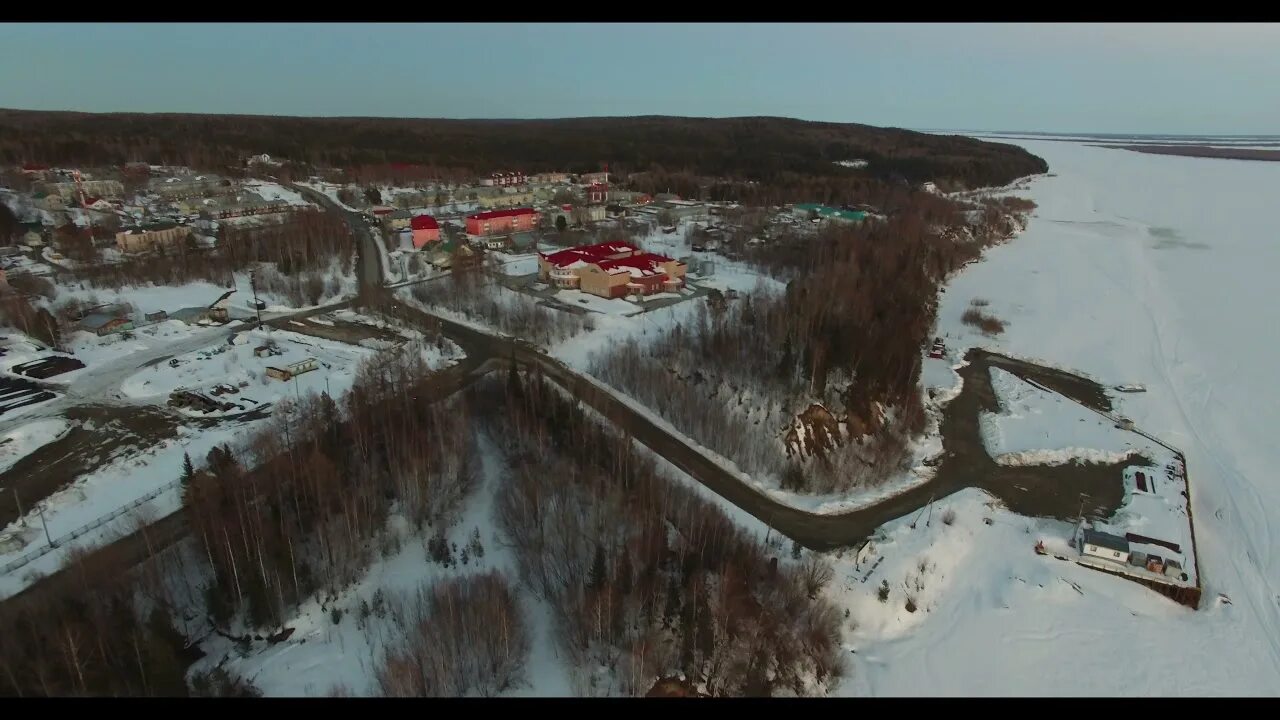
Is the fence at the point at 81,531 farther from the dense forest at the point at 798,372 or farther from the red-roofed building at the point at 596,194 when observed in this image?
the red-roofed building at the point at 596,194

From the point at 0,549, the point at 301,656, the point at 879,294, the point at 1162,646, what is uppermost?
the point at 879,294

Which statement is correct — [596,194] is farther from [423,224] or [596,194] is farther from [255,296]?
[255,296]

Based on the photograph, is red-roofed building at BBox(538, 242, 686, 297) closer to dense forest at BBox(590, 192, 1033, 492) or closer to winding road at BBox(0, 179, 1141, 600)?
dense forest at BBox(590, 192, 1033, 492)

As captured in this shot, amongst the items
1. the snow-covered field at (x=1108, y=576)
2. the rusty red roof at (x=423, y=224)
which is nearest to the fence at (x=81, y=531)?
the snow-covered field at (x=1108, y=576)

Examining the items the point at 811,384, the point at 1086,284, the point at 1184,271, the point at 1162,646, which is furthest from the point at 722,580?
the point at 1184,271

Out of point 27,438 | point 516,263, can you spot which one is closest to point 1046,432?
point 516,263

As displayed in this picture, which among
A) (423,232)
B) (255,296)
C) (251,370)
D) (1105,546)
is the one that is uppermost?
(423,232)

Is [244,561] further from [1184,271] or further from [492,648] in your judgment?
[1184,271]

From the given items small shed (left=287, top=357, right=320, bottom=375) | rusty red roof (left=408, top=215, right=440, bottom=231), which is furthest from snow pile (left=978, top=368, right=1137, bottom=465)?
rusty red roof (left=408, top=215, right=440, bottom=231)
